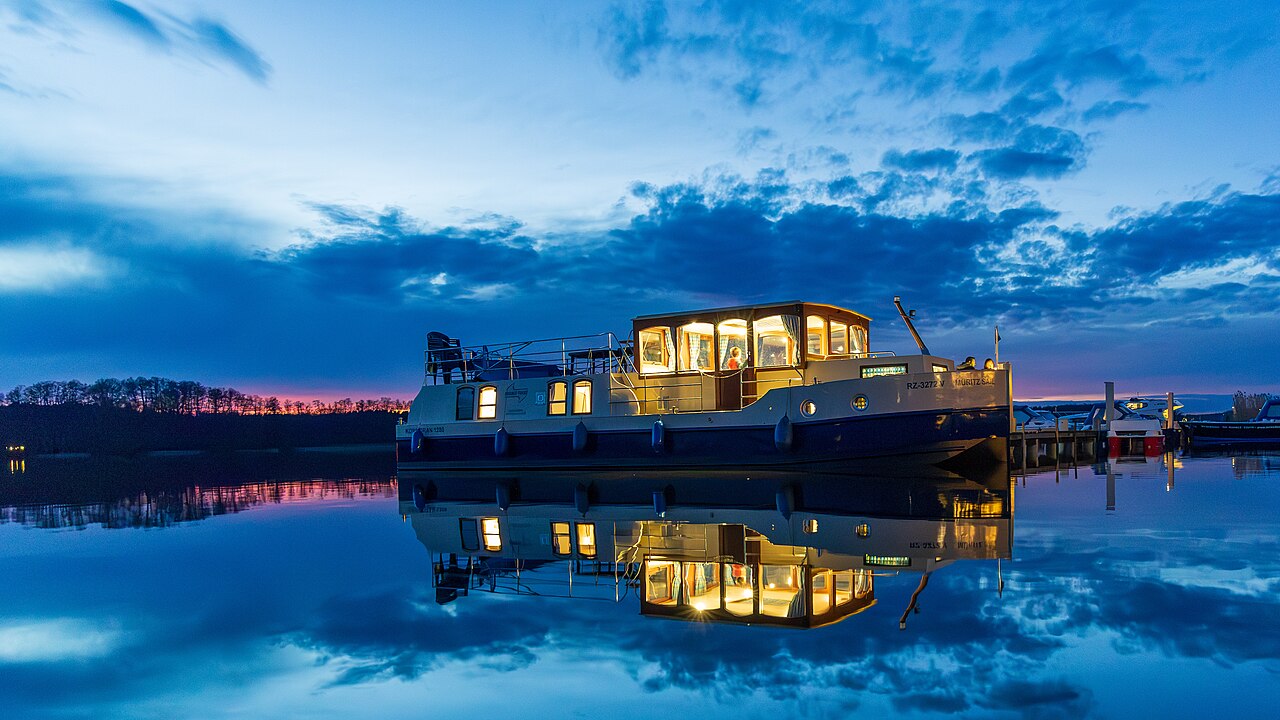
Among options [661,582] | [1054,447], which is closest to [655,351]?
[661,582]

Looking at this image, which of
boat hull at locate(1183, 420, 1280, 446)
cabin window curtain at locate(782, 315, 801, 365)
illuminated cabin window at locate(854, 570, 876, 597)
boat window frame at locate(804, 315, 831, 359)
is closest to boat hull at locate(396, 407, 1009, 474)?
cabin window curtain at locate(782, 315, 801, 365)

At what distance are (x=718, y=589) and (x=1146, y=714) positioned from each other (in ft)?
10.2

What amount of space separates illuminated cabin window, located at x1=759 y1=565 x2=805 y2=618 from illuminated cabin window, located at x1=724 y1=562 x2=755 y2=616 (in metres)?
0.08

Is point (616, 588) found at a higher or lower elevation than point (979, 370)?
lower

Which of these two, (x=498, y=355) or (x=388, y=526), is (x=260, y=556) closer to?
(x=388, y=526)

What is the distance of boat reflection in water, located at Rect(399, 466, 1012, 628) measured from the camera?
19.3ft

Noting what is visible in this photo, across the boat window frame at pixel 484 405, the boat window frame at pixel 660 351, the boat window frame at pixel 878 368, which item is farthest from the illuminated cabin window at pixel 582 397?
the boat window frame at pixel 878 368

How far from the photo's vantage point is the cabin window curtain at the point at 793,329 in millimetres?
19562

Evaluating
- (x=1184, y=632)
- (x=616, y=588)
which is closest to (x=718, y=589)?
(x=616, y=588)

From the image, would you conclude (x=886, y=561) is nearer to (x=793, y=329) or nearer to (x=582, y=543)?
(x=582, y=543)

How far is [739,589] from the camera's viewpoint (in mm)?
6055

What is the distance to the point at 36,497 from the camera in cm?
1956

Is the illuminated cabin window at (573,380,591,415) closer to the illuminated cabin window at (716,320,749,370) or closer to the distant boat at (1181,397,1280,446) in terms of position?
the illuminated cabin window at (716,320,749,370)

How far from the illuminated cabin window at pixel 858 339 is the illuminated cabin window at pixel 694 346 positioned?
3950mm
